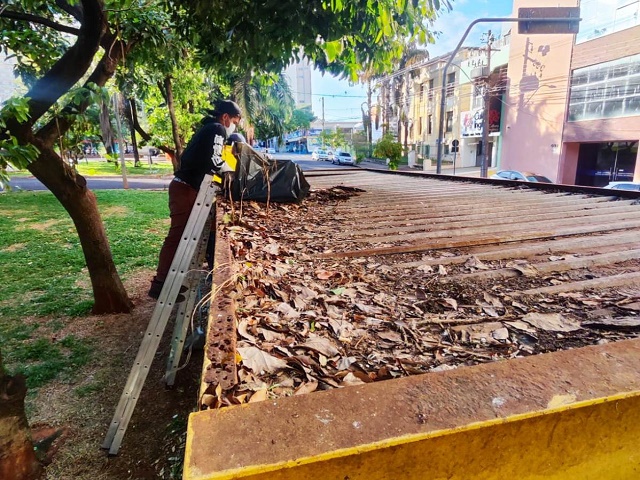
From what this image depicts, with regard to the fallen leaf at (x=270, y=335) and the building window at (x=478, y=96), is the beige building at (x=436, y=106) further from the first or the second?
the fallen leaf at (x=270, y=335)

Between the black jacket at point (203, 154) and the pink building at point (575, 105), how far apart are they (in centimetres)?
2002

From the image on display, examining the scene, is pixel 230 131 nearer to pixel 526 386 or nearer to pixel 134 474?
pixel 134 474

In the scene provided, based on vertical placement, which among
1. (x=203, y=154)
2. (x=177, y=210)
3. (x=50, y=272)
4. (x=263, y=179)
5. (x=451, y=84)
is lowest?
(x=50, y=272)

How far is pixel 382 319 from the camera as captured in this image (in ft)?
5.89

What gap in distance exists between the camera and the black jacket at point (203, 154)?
471 centimetres

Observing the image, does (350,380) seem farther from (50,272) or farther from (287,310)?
(50,272)

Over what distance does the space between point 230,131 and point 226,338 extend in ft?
15.3

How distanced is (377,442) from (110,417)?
12.4ft

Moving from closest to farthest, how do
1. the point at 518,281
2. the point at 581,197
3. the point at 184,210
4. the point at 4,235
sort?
the point at 518,281 → the point at 184,210 → the point at 581,197 → the point at 4,235

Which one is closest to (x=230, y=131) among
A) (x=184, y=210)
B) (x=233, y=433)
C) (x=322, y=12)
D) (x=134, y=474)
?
(x=184, y=210)

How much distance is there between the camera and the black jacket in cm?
471

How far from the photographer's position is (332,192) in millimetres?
5801

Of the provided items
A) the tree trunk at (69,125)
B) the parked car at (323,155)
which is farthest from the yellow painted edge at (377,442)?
the parked car at (323,155)

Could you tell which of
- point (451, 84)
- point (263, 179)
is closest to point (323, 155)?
point (451, 84)
